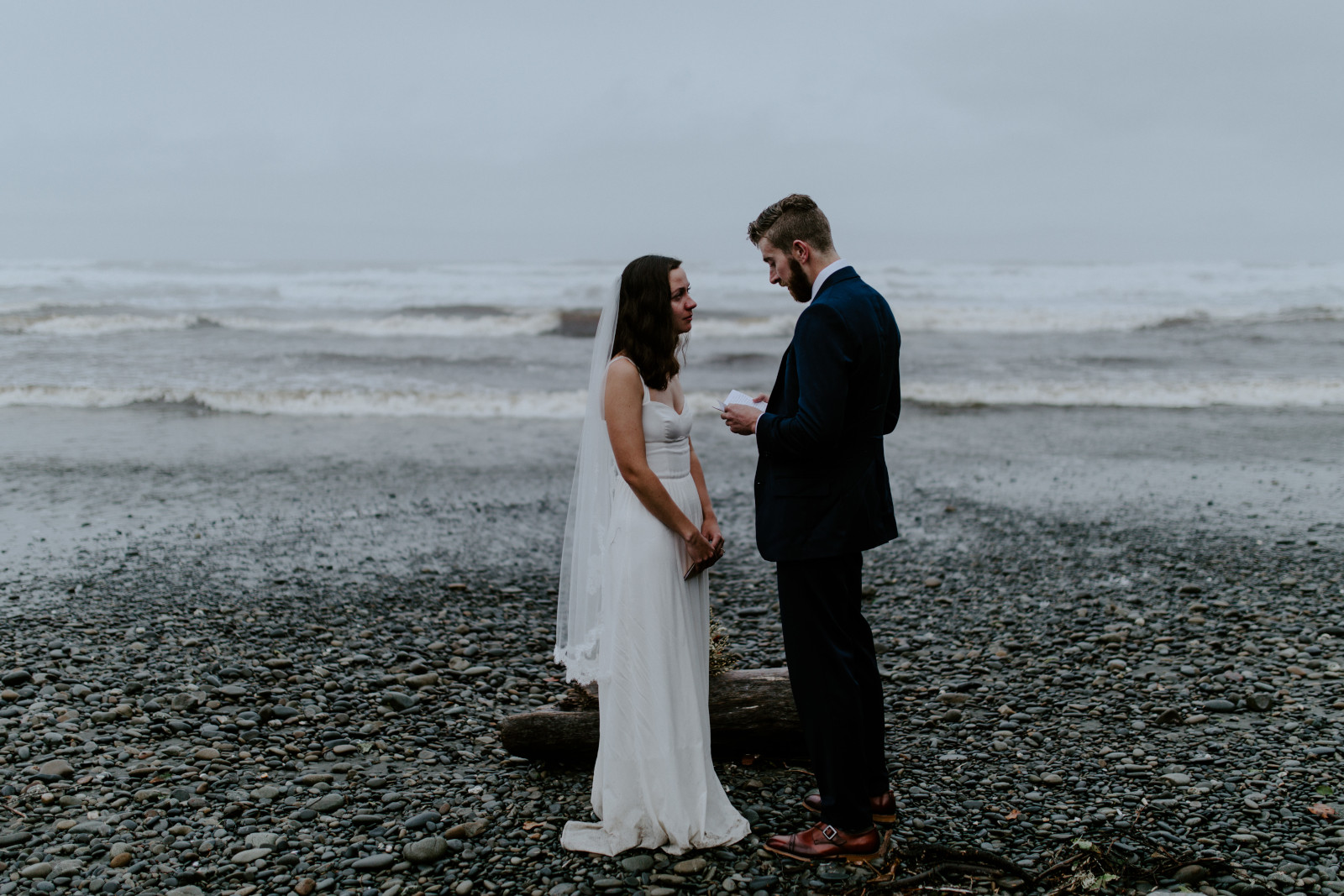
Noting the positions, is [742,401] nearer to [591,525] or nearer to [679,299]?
[679,299]

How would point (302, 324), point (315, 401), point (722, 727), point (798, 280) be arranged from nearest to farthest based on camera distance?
1. point (798, 280)
2. point (722, 727)
3. point (315, 401)
4. point (302, 324)

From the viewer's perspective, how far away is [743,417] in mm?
3604

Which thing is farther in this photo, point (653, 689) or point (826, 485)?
point (653, 689)

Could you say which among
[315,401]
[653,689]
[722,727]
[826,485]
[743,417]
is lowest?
[722,727]

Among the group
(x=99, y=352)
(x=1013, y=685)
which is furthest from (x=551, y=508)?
Answer: (x=99, y=352)

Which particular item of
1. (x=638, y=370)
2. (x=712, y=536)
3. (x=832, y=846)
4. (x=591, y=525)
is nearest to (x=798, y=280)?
(x=638, y=370)

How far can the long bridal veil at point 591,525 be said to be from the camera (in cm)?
397

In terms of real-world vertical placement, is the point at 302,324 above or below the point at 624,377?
above

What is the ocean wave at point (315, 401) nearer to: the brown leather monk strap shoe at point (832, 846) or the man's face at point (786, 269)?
the man's face at point (786, 269)

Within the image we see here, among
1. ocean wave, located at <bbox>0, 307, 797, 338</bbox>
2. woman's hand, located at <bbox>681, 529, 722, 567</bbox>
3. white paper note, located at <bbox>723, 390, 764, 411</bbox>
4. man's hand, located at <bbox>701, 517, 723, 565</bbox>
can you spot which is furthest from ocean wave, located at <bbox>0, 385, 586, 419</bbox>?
white paper note, located at <bbox>723, 390, 764, 411</bbox>

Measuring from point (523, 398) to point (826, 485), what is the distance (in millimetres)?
15461

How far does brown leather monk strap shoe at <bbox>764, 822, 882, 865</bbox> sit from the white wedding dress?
286 millimetres

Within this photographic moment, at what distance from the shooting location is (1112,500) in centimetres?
1057

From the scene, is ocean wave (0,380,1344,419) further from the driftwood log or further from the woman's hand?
the woman's hand
